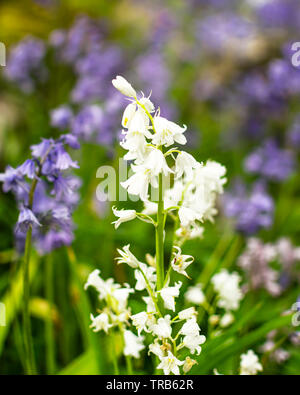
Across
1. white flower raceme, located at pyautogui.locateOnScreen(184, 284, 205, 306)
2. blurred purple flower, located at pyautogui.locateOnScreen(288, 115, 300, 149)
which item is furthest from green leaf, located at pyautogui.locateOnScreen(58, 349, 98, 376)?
blurred purple flower, located at pyautogui.locateOnScreen(288, 115, 300, 149)

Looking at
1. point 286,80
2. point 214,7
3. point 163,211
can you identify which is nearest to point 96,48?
→ point 286,80

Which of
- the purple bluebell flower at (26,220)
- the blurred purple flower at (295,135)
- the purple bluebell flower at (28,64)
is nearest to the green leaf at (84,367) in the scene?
the purple bluebell flower at (26,220)

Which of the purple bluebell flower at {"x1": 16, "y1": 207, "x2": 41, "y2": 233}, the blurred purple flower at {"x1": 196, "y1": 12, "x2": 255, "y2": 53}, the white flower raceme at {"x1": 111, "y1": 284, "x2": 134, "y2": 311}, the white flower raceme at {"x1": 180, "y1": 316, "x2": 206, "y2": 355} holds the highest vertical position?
the blurred purple flower at {"x1": 196, "y1": 12, "x2": 255, "y2": 53}

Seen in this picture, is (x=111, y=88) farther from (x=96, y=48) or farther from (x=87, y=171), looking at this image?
(x=87, y=171)

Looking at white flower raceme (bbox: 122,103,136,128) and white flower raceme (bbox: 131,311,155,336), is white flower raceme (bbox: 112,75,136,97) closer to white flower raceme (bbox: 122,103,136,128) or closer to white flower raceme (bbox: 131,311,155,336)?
white flower raceme (bbox: 122,103,136,128)

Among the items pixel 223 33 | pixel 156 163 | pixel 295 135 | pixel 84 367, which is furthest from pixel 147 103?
pixel 223 33

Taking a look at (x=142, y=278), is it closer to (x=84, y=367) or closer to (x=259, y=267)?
(x=84, y=367)
